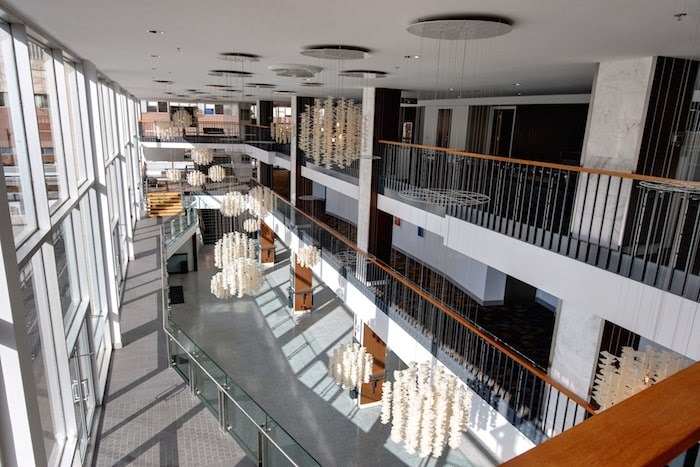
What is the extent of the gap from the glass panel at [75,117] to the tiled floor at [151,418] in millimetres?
3264

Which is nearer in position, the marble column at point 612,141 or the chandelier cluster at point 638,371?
the chandelier cluster at point 638,371

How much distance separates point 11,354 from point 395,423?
3268mm

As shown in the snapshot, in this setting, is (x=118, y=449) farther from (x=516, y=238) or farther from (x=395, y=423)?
(x=516, y=238)

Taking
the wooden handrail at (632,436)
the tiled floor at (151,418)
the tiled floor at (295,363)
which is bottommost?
the tiled floor at (295,363)

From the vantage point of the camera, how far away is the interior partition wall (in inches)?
140

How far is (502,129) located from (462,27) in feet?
31.0

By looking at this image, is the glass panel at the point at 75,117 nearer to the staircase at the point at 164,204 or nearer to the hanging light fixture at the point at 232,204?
the hanging light fixture at the point at 232,204

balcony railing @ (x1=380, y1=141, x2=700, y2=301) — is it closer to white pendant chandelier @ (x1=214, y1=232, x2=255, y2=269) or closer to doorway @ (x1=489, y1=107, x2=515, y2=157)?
white pendant chandelier @ (x1=214, y1=232, x2=255, y2=269)

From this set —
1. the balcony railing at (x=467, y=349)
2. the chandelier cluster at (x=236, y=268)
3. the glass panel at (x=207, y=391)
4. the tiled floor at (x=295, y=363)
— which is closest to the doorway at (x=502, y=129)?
the balcony railing at (x=467, y=349)

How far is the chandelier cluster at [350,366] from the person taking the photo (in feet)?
22.7

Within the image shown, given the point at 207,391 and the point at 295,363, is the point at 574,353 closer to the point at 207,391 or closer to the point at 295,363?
the point at 207,391

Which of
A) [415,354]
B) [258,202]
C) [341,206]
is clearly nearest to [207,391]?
[415,354]

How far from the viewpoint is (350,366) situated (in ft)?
22.7

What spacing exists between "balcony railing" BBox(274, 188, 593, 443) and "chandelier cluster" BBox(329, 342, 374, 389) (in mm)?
1027
